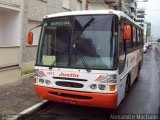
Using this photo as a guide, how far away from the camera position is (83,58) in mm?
6777

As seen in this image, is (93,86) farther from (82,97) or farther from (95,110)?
(95,110)

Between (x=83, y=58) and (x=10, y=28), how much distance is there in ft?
19.4

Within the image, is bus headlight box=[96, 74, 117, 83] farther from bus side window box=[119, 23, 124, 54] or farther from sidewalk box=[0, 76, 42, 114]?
sidewalk box=[0, 76, 42, 114]

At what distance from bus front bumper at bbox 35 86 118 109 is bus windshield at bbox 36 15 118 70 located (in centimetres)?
62

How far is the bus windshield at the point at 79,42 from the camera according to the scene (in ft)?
21.8

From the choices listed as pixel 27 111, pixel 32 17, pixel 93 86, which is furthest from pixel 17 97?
pixel 32 17

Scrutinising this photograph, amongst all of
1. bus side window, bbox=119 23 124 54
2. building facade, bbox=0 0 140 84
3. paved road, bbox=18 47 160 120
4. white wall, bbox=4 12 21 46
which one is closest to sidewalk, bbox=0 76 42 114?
paved road, bbox=18 47 160 120

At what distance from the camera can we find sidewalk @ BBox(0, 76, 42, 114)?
7.32 m

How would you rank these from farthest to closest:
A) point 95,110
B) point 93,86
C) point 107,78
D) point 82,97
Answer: point 95,110
point 82,97
point 93,86
point 107,78

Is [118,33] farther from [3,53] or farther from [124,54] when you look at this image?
[3,53]

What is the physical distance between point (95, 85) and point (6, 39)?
667 cm

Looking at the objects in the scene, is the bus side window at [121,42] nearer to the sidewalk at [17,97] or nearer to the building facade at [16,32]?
the sidewalk at [17,97]

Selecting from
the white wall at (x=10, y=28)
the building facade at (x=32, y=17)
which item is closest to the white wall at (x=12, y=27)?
the white wall at (x=10, y=28)

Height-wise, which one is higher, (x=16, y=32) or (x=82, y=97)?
(x=16, y=32)
